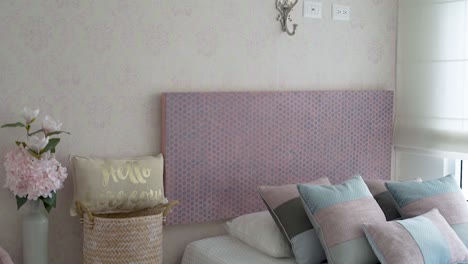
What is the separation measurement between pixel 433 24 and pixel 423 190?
1.09 meters

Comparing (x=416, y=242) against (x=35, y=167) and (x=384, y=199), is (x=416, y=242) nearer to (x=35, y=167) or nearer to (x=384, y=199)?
(x=384, y=199)

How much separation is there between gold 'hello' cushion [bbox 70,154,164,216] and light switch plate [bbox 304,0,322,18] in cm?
120

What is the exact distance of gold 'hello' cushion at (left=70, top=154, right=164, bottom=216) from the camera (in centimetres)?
291

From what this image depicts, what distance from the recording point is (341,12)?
146 inches

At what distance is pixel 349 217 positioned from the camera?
111 inches

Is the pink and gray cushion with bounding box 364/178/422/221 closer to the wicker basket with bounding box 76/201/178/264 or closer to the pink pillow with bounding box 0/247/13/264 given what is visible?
the wicker basket with bounding box 76/201/178/264

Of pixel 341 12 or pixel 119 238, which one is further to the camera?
pixel 341 12

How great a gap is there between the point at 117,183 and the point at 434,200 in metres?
1.45

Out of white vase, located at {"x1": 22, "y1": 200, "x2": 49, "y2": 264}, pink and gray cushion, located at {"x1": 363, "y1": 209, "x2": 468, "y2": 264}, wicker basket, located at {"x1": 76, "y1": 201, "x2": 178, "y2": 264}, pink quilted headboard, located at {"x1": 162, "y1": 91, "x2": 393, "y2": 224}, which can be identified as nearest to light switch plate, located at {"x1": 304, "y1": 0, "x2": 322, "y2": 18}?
pink quilted headboard, located at {"x1": 162, "y1": 91, "x2": 393, "y2": 224}

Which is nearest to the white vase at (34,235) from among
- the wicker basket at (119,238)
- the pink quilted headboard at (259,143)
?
the wicker basket at (119,238)

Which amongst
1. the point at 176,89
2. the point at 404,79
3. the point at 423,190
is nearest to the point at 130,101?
the point at 176,89

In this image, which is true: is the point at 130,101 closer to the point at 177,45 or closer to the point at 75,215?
the point at 177,45

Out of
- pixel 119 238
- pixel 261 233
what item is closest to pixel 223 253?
pixel 261 233

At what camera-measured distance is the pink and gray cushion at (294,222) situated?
113 inches
